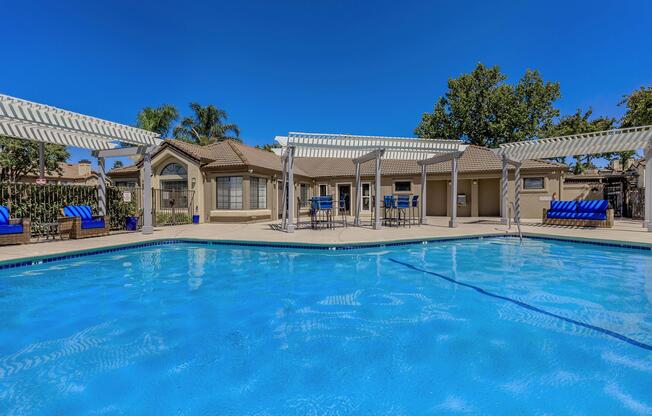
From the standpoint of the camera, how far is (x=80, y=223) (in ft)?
31.1

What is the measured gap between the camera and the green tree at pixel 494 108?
26547 millimetres

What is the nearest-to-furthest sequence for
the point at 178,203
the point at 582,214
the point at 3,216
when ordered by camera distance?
the point at 3,216, the point at 582,214, the point at 178,203

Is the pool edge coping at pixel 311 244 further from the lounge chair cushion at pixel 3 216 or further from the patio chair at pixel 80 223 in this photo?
the lounge chair cushion at pixel 3 216

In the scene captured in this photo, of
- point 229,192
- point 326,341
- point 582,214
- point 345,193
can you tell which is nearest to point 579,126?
point 582,214

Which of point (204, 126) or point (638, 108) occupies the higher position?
point (204, 126)

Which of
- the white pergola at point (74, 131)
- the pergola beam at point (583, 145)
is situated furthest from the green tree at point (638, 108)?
the white pergola at point (74, 131)

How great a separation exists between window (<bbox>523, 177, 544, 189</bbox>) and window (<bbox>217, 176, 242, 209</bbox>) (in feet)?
49.7

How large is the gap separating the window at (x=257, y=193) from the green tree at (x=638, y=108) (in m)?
21.2

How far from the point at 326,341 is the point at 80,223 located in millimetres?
9469

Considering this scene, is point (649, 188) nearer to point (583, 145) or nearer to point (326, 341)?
point (583, 145)

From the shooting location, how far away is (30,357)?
10.00 feet

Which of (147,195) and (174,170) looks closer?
(147,195)

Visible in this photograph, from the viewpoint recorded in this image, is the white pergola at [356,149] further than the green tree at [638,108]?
No

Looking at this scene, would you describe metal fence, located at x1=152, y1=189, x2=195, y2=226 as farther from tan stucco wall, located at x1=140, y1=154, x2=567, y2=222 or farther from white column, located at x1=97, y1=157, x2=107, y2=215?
white column, located at x1=97, y1=157, x2=107, y2=215
